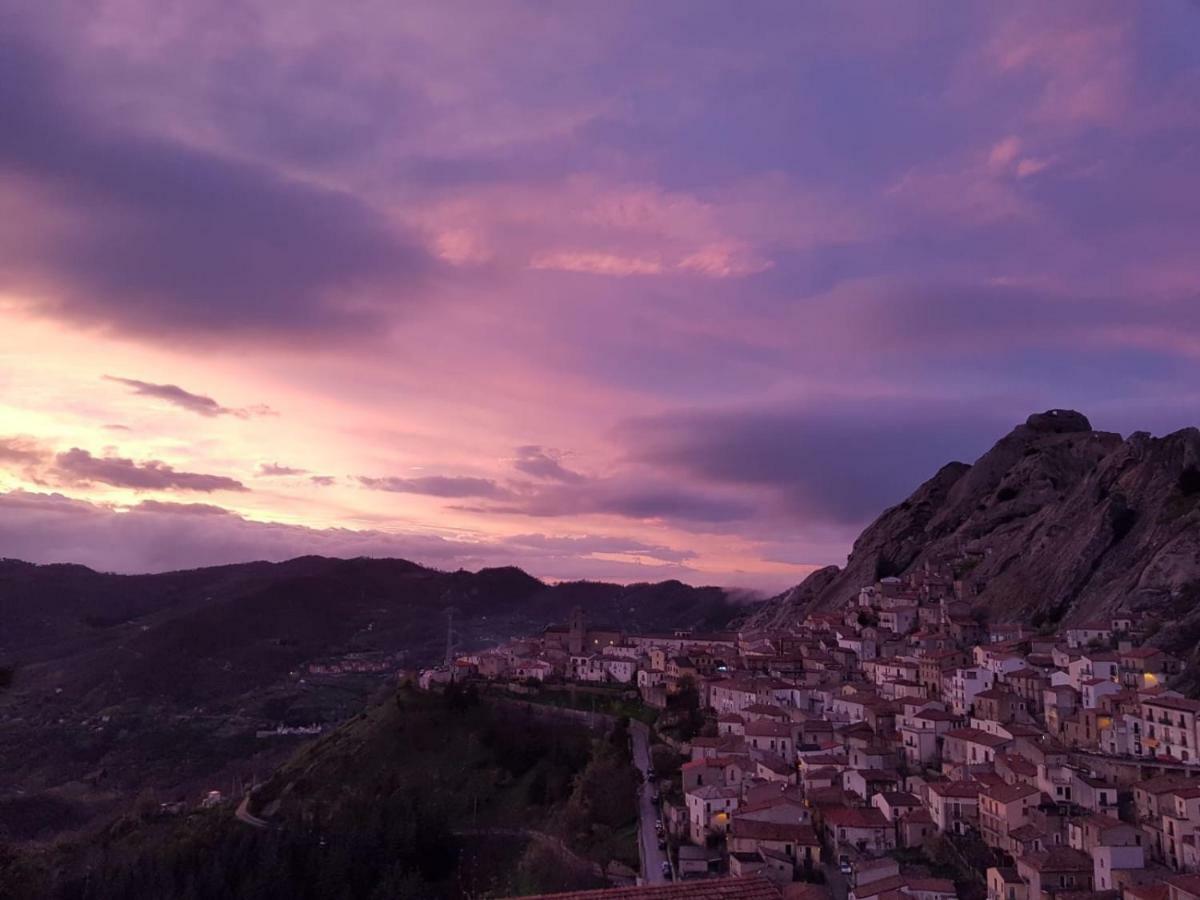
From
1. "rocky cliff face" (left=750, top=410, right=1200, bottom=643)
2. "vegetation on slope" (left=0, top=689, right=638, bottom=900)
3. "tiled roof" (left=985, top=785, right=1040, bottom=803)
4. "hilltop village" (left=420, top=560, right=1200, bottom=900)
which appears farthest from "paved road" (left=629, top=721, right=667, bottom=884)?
"rocky cliff face" (left=750, top=410, right=1200, bottom=643)

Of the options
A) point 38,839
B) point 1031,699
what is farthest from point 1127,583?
point 38,839

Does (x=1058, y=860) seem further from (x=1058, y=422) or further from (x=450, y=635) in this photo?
(x=450, y=635)

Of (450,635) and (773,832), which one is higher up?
(450,635)

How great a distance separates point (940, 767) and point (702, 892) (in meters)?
36.2

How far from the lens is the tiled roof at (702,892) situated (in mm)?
11609

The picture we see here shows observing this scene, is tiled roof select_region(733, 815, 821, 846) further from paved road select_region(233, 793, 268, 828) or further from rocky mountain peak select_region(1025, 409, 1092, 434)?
rocky mountain peak select_region(1025, 409, 1092, 434)

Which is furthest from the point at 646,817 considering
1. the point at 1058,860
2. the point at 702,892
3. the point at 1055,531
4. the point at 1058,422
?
the point at 1058,422

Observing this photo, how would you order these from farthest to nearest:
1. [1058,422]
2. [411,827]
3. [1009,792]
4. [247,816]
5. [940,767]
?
[1058,422], [247,816], [411,827], [940,767], [1009,792]

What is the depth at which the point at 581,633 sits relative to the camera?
8550 centimetres

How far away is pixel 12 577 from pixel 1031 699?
188 meters

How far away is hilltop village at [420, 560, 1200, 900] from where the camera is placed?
3247 centimetres

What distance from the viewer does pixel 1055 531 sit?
71250 millimetres

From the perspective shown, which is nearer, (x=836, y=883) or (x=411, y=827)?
(x=836, y=883)

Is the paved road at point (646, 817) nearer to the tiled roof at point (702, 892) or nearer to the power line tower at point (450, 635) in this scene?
the tiled roof at point (702, 892)
